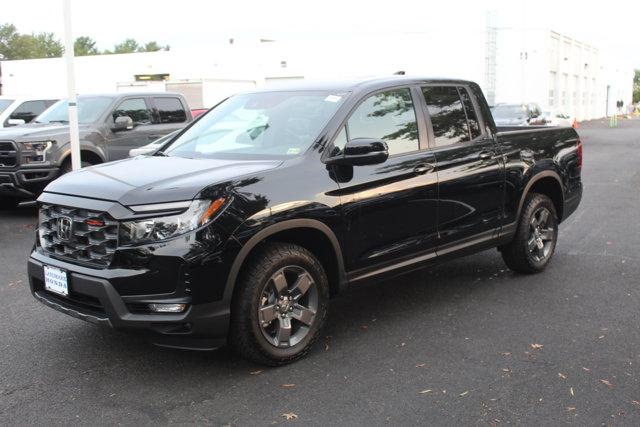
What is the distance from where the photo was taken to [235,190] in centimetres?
394

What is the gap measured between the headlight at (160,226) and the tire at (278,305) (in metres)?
0.49

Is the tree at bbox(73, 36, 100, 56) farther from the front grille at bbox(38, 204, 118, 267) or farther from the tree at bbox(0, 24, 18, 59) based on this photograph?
the front grille at bbox(38, 204, 118, 267)

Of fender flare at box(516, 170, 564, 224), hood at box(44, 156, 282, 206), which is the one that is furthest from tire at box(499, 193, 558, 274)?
hood at box(44, 156, 282, 206)

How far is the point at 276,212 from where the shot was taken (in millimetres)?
4070

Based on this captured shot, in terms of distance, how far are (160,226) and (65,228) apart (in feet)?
2.53

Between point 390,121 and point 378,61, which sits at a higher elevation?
→ point 378,61

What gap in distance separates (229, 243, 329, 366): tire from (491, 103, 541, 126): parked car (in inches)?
817

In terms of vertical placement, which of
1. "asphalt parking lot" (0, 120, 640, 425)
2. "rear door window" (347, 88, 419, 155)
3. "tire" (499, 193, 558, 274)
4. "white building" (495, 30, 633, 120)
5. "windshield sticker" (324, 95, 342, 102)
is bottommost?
"asphalt parking lot" (0, 120, 640, 425)

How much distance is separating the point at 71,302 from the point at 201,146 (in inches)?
63.4

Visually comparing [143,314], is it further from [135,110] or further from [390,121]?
[135,110]

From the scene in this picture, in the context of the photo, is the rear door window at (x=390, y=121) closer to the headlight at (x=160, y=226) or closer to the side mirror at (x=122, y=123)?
the headlight at (x=160, y=226)

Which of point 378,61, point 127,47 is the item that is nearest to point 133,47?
point 127,47

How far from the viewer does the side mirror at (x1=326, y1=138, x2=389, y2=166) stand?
4.36m

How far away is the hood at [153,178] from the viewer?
3826mm
